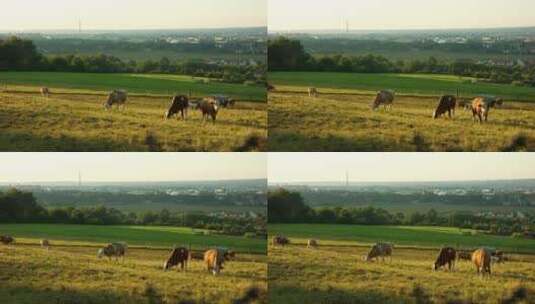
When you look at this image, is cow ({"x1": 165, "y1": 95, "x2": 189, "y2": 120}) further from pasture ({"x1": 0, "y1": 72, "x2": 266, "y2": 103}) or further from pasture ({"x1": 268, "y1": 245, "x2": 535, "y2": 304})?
pasture ({"x1": 268, "y1": 245, "x2": 535, "y2": 304})

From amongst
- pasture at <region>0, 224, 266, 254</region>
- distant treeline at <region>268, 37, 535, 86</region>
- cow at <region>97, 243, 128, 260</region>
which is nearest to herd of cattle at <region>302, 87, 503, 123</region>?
distant treeline at <region>268, 37, 535, 86</region>

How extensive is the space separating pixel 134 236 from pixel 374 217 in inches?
65.0

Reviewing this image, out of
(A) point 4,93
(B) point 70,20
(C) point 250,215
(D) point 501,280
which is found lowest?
(D) point 501,280

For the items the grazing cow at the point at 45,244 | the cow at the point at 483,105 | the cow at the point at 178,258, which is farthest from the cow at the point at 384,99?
the grazing cow at the point at 45,244

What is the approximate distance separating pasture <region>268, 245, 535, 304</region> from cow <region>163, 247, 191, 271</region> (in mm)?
574

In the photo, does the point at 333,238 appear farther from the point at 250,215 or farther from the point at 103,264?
the point at 103,264

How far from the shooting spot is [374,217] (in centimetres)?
631

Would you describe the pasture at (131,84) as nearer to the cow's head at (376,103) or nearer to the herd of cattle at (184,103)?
the herd of cattle at (184,103)

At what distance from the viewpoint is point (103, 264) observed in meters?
6.20

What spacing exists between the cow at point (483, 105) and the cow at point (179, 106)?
6.43 ft

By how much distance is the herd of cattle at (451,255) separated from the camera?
20.5 feet

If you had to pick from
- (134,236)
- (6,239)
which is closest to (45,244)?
(6,239)

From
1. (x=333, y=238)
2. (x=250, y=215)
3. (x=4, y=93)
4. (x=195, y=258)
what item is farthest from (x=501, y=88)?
(x=4, y=93)

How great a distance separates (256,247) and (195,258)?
1.40 feet
